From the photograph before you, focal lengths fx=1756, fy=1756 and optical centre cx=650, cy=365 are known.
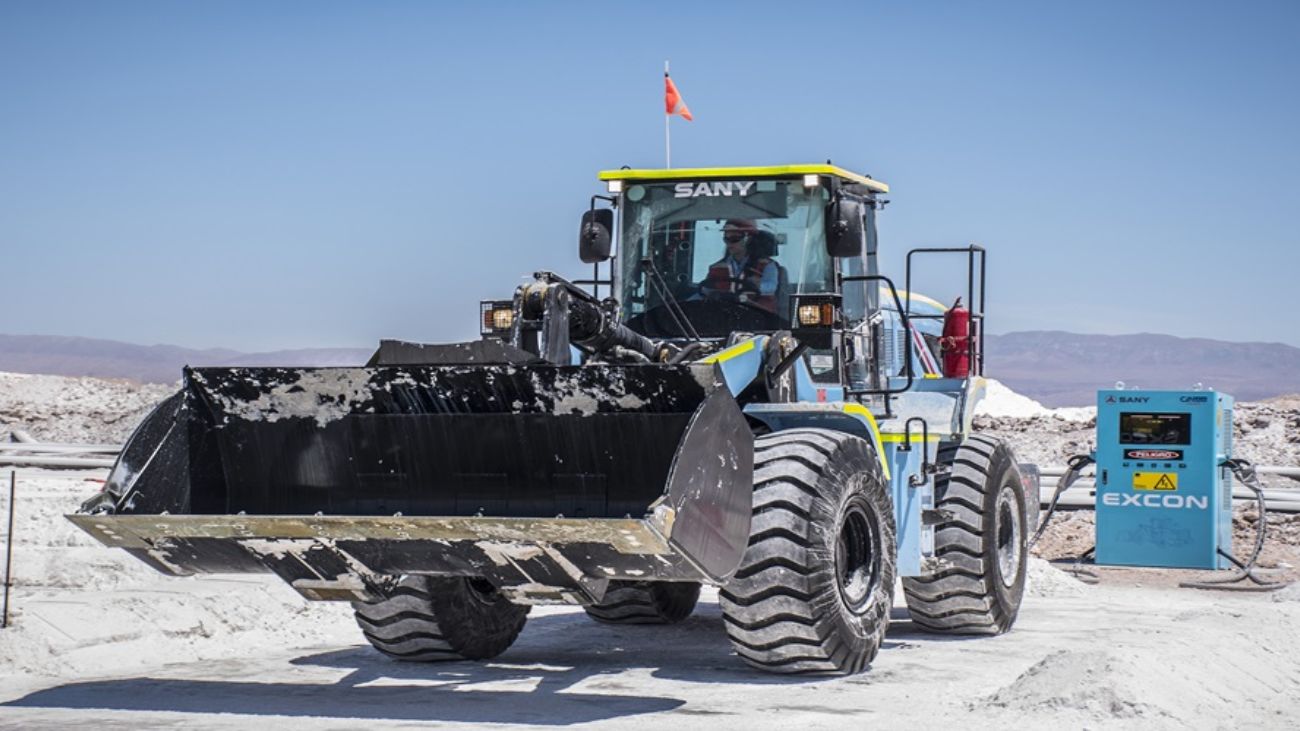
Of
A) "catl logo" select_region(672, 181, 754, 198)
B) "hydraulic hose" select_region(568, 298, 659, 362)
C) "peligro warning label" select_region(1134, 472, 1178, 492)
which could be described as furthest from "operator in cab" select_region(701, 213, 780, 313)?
"peligro warning label" select_region(1134, 472, 1178, 492)

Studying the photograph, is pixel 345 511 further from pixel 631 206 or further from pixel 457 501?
pixel 631 206

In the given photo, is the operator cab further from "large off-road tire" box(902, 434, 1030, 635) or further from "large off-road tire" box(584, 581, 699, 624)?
"large off-road tire" box(584, 581, 699, 624)

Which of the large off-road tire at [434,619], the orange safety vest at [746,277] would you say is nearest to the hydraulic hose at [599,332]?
the orange safety vest at [746,277]

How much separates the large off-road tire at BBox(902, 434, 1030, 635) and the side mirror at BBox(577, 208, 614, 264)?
9.33 ft

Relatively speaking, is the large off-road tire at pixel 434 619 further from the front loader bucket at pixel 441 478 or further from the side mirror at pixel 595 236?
the side mirror at pixel 595 236

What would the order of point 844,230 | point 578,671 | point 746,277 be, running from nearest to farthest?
point 578,671 → point 844,230 → point 746,277

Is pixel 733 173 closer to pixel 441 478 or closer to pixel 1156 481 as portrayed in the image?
pixel 441 478

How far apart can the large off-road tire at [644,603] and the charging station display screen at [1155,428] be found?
706cm

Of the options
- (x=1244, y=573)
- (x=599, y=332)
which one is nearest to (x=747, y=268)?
(x=599, y=332)

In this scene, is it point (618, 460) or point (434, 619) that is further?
point (434, 619)

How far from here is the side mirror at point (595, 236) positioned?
11141mm

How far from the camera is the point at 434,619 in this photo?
9.88 m

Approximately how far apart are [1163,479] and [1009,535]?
5.82 metres

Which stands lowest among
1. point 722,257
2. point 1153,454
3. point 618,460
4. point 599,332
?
point 1153,454
